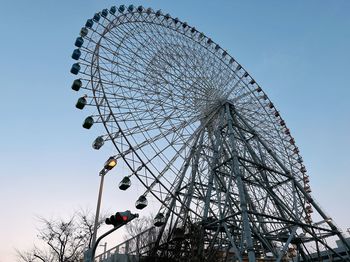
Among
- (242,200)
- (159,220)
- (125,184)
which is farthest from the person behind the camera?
(159,220)

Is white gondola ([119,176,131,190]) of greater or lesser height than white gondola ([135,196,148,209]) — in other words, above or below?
above

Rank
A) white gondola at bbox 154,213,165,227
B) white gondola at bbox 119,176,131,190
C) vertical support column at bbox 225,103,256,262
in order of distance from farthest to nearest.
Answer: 1. white gondola at bbox 154,213,165,227
2. white gondola at bbox 119,176,131,190
3. vertical support column at bbox 225,103,256,262

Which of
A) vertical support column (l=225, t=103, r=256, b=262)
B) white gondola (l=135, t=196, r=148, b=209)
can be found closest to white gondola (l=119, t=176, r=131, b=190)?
white gondola (l=135, t=196, r=148, b=209)

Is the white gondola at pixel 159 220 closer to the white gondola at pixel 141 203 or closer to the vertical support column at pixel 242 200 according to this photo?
the white gondola at pixel 141 203

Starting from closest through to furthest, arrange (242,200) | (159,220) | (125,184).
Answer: (242,200), (125,184), (159,220)

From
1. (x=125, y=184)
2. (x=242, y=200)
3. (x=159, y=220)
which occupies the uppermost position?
(x=125, y=184)

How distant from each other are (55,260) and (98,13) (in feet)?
71.7

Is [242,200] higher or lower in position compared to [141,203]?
lower

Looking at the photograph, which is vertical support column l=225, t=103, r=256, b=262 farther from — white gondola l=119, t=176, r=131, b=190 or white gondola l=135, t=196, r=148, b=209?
white gondola l=119, t=176, r=131, b=190

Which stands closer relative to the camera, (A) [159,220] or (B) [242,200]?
(B) [242,200]

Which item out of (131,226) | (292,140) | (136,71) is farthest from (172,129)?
(131,226)

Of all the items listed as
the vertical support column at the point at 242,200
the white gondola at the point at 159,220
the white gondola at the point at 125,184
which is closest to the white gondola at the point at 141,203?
the white gondola at the point at 125,184

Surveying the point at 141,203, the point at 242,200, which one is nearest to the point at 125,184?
the point at 141,203

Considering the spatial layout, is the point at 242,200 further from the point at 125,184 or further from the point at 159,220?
the point at 125,184
